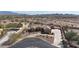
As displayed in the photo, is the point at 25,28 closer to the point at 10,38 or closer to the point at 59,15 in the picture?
the point at 10,38

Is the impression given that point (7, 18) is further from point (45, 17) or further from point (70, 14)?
point (70, 14)
